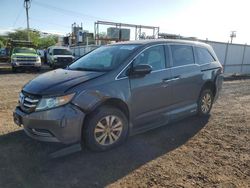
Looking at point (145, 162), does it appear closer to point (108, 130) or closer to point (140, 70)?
point (108, 130)

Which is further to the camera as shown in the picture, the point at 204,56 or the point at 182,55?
the point at 204,56

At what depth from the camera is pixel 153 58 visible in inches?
195

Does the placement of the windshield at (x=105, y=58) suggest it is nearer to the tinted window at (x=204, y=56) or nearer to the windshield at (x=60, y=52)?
the tinted window at (x=204, y=56)

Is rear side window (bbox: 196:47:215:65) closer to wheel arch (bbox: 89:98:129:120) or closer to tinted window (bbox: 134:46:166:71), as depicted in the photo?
tinted window (bbox: 134:46:166:71)

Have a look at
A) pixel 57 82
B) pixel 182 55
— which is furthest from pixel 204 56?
pixel 57 82

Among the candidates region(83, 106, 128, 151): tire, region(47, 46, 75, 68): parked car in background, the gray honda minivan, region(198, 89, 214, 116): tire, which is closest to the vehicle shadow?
region(83, 106, 128, 151): tire

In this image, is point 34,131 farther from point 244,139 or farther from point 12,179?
point 244,139

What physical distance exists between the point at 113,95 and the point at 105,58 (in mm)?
1054

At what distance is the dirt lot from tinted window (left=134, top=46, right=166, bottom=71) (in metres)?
1.35

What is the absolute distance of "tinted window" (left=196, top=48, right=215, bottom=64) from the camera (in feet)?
20.1

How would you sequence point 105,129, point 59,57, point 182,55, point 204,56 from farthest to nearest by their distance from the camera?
point 59,57 → point 204,56 → point 182,55 → point 105,129

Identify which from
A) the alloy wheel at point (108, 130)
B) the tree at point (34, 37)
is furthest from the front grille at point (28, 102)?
the tree at point (34, 37)

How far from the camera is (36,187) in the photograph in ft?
10.5

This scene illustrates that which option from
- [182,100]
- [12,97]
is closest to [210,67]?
[182,100]
